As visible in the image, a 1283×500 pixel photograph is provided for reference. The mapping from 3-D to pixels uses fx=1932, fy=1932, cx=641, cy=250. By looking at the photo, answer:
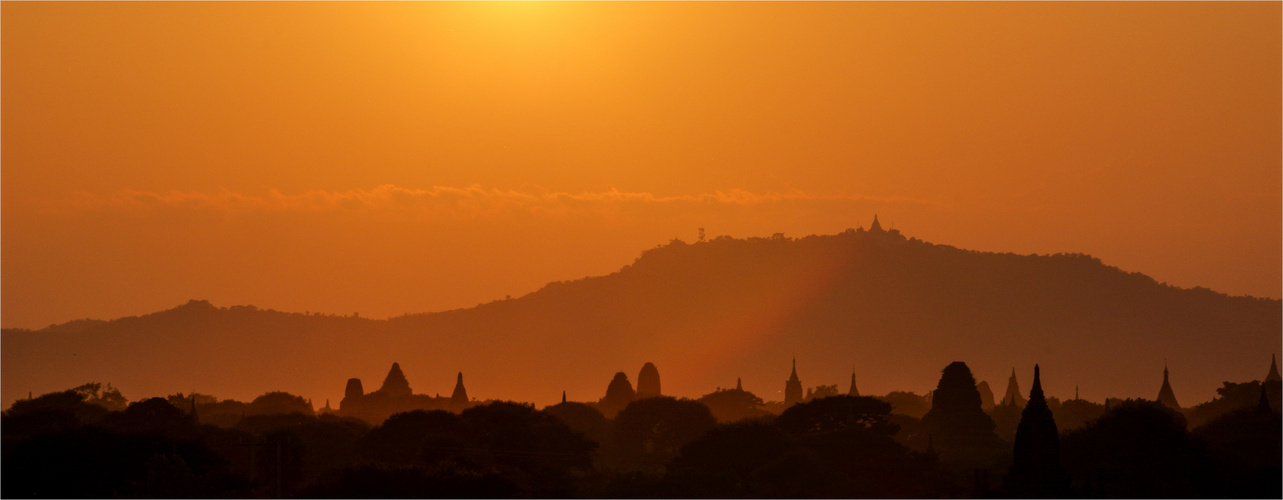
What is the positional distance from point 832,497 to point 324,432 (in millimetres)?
48902

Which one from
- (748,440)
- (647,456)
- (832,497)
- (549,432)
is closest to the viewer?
(832,497)

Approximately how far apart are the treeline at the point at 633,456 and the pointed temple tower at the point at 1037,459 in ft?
1.87

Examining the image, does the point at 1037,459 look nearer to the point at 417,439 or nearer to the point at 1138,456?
the point at 1138,456

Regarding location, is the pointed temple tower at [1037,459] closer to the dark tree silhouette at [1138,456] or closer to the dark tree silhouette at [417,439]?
the dark tree silhouette at [1138,456]

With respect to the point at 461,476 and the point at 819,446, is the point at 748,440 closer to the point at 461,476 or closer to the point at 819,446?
the point at 819,446

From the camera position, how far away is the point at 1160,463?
327ft

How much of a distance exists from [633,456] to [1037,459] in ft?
225

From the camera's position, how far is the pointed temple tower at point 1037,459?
2852 inches

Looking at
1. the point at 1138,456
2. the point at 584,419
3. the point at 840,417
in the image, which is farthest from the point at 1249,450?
the point at 584,419

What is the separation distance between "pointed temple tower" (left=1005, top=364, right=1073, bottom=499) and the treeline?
1.87ft

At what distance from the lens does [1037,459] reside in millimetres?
73188

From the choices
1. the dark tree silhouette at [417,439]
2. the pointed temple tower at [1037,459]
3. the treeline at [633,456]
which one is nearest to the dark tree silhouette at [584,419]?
the treeline at [633,456]

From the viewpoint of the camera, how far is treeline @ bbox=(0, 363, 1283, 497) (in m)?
87.8

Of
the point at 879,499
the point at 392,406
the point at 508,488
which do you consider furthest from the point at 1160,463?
the point at 392,406
